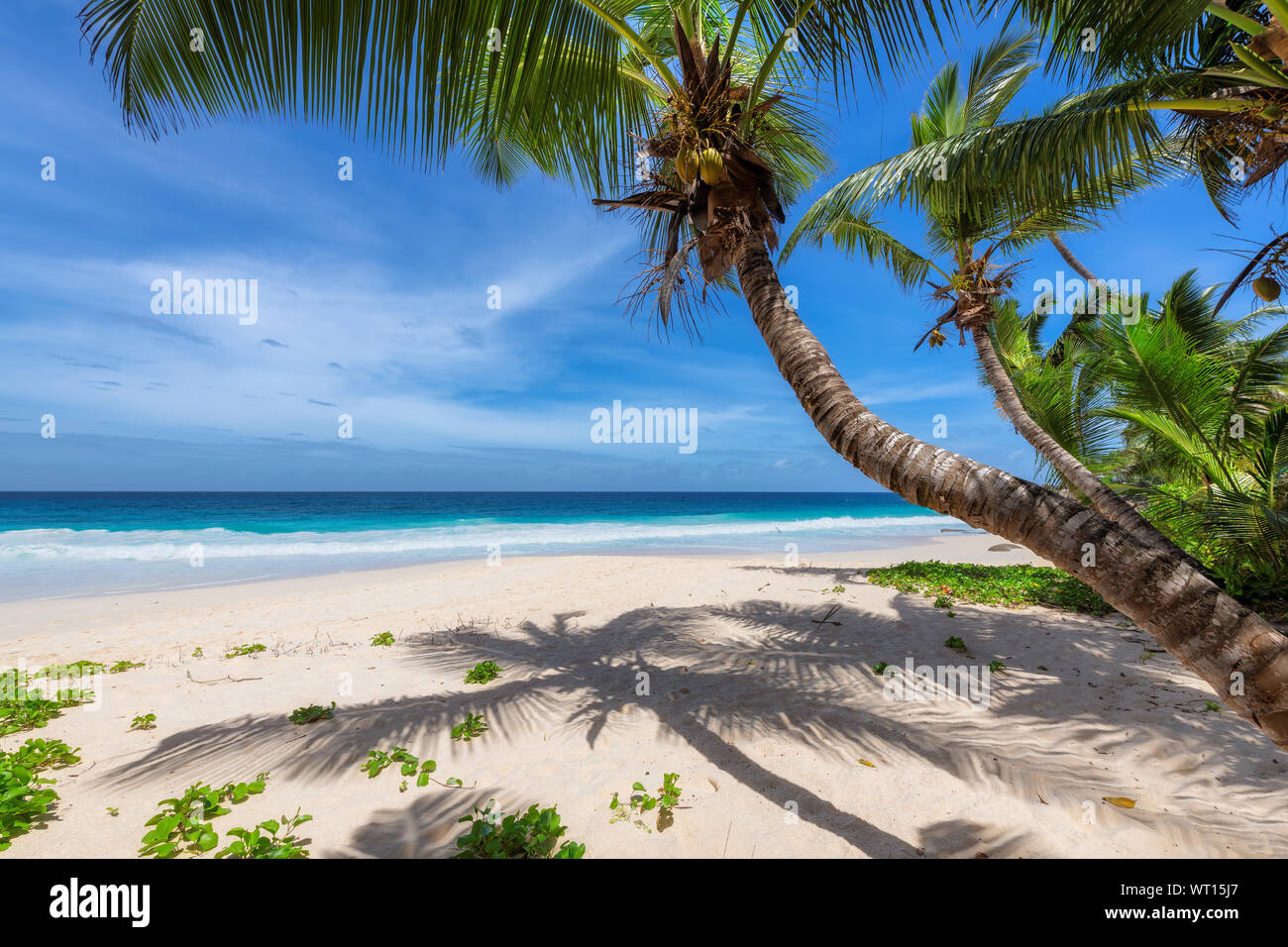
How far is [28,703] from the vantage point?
12.6 ft

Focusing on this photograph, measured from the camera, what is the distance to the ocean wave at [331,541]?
1683cm

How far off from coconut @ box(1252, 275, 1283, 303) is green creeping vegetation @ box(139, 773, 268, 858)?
856 centimetres

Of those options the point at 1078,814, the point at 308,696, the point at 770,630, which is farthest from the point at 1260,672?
the point at 308,696

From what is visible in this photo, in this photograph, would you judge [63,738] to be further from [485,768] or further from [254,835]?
[485,768]

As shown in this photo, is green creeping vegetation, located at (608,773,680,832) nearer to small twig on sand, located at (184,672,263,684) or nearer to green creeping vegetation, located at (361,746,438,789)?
green creeping vegetation, located at (361,746,438,789)

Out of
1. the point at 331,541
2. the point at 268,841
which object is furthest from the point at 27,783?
the point at 331,541

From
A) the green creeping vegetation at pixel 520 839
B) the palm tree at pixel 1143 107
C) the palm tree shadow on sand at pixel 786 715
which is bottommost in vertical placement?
the palm tree shadow on sand at pixel 786 715

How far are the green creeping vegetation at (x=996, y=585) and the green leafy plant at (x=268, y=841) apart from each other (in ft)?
24.8

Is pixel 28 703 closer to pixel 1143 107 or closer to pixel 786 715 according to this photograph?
pixel 786 715

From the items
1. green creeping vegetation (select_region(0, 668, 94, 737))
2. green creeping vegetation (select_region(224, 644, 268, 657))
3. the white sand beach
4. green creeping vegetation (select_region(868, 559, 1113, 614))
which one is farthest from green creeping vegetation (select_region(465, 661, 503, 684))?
green creeping vegetation (select_region(868, 559, 1113, 614))

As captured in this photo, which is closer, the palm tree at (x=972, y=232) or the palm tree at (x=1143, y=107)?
the palm tree at (x=1143, y=107)

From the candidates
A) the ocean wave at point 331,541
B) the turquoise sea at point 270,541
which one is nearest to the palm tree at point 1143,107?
the turquoise sea at point 270,541

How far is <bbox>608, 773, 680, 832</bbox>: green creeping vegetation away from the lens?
2.70m

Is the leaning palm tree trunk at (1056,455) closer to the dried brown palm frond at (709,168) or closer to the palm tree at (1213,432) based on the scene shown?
the palm tree at (1213,432)
